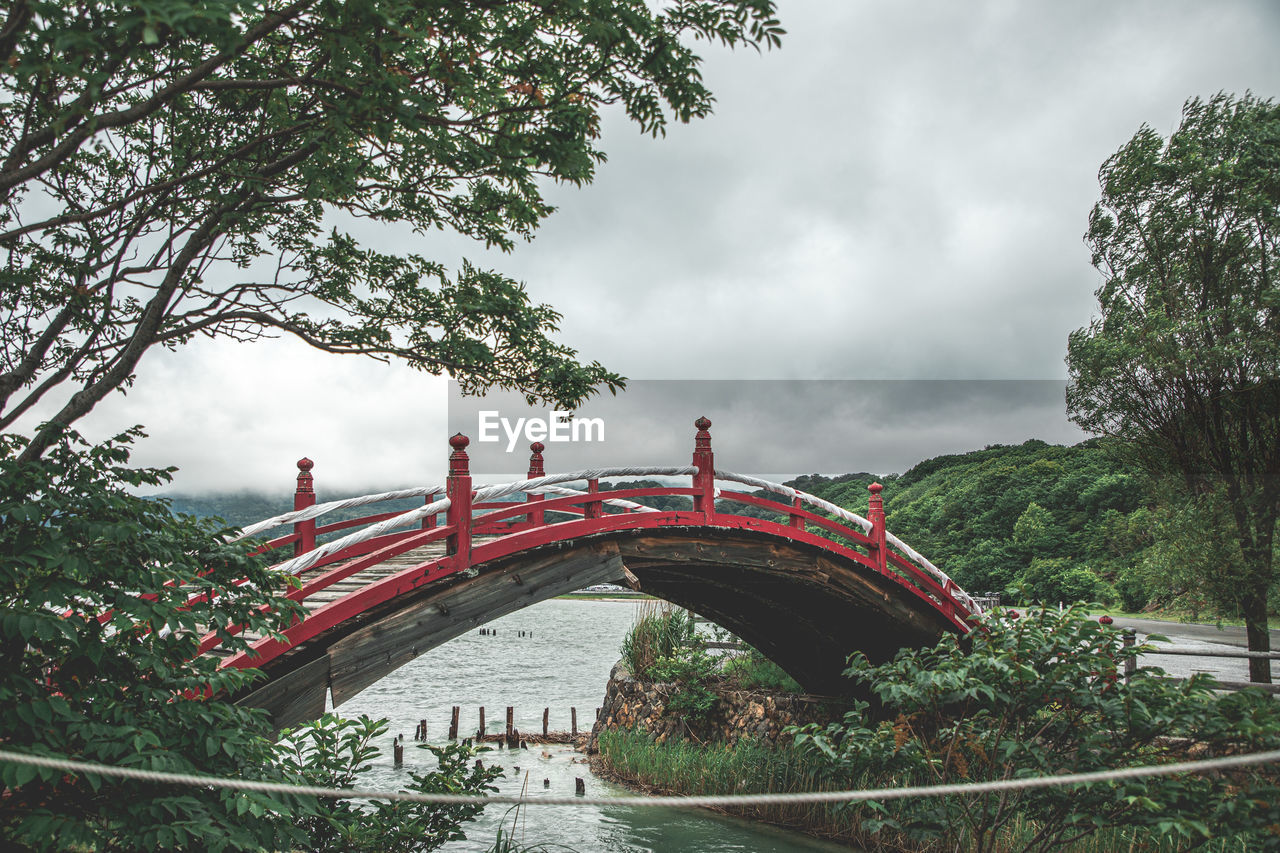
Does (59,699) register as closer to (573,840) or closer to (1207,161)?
(573,840)

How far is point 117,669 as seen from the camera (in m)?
4.04

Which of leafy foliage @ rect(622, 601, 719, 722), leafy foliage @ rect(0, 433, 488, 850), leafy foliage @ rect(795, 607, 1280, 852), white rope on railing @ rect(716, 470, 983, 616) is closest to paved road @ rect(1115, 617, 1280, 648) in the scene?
white rope on railing @ rect(716, 470, 983, 616)

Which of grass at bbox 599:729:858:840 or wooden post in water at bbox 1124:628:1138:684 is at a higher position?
wooden post in water at bbox 1124:628:1138:684

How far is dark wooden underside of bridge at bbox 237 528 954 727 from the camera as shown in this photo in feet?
21.2

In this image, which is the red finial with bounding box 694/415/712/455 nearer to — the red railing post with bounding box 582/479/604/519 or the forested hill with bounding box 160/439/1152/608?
the red railing post with bounding box 582/479/604/519

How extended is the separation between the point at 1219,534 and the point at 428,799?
43.7 feet

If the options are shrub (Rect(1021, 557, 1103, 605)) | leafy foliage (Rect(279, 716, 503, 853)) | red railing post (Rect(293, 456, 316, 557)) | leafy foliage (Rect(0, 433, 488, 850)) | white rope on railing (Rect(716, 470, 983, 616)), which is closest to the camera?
leafy foliage (Rect(0, 433, 488, 850))

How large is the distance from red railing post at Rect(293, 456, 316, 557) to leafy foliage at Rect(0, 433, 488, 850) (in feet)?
10.5

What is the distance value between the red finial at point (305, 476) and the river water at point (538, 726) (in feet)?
12.4

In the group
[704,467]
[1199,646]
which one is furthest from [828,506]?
[1199,646]

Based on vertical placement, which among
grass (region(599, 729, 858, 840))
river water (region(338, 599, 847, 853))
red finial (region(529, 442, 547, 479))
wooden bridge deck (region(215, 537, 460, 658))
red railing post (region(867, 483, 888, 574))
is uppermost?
red finial (region(529, 442, 547, 479))

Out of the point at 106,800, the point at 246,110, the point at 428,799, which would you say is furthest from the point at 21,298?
the point at 428,799

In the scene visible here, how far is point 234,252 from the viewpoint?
686cm

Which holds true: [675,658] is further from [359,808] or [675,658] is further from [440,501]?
[359,808]
